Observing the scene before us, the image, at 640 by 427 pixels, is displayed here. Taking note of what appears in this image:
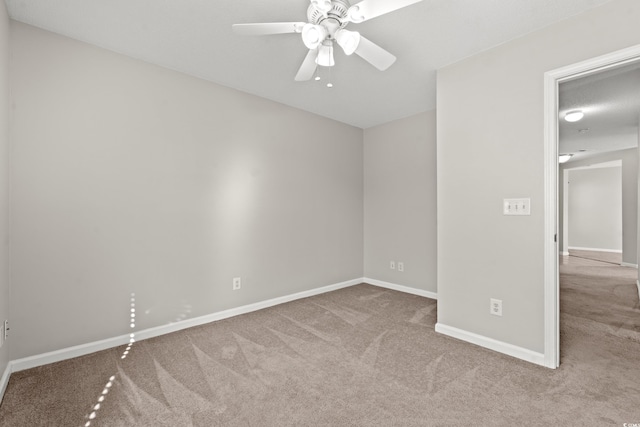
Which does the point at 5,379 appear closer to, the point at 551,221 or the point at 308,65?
the point at 308,65

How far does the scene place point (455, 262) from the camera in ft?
8.59

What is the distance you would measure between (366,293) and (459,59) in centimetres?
281

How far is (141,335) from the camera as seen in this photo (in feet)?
8.25

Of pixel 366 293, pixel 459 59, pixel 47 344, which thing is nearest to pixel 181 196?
pixel 47 344

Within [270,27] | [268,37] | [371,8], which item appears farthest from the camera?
[268,37]

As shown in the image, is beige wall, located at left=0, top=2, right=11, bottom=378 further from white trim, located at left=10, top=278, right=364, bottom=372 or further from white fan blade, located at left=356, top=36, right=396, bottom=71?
white fan blade, located at left=356, top=36, right=396, bottom=71

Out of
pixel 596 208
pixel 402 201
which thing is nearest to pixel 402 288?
pixel 402 201

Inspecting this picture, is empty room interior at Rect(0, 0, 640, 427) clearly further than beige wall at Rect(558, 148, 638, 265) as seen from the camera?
No

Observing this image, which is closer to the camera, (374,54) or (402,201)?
(374,54)

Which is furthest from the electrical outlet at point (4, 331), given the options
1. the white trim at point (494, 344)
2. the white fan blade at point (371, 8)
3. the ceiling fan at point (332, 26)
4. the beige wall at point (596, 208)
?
the beige wall at point (596, 208)

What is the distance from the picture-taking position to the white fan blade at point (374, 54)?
169 cm

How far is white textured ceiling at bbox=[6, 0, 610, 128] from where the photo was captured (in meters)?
1.90

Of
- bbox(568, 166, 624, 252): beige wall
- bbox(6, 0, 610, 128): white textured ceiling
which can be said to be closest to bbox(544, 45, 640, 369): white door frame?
bbox(6, 0, 610, 128): white textured ceiling

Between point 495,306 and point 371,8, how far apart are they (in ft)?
7.53
